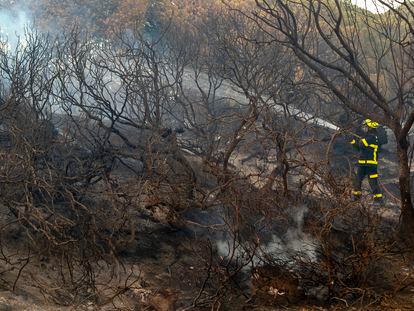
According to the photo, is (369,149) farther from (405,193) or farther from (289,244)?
(289,244)

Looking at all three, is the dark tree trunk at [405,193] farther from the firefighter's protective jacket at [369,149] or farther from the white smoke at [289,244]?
the firefighter's protective jacket at [369,149]

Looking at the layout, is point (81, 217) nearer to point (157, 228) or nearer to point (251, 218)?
point (157, 228)

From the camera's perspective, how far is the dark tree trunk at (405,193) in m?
6.07

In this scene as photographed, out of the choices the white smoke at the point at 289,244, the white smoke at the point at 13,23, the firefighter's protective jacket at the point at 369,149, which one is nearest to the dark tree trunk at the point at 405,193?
the white smoke at the point at 289,244

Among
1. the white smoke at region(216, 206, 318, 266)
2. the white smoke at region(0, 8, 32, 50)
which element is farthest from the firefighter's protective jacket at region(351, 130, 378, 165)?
the white smoke at region(0, 8, 32, 50)

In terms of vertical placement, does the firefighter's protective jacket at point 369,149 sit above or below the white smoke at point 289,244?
above

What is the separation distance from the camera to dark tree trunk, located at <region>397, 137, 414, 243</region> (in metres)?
6.07

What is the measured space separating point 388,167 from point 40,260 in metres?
9.75

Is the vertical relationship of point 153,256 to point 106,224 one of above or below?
below

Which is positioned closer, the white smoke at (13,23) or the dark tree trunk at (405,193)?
the dark tree trunk at (405,193)

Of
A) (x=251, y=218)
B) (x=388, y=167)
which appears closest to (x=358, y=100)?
(x=388, y=167)

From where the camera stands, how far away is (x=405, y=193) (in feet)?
20.0

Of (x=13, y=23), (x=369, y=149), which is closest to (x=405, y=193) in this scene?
(x=369, y=149)

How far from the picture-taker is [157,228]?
6.75 m
